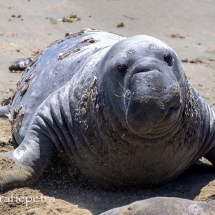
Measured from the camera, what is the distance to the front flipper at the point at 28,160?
4.73 meters

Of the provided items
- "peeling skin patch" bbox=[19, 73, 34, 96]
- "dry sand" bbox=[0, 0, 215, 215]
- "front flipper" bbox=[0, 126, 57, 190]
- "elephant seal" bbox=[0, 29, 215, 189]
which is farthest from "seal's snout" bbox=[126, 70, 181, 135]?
"peeling skin patch" bbox=[19, 73, 34, 96]

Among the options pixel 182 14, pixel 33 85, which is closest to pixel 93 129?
pixel 33 85

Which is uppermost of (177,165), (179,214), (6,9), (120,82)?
(120,82)

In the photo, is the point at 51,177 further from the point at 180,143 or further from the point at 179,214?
the point at 179,214

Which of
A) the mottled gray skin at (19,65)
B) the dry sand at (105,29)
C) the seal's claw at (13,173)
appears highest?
the seal's claw at (13,173)

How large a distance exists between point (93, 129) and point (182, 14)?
713 cm

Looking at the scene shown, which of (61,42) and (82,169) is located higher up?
(61,42)

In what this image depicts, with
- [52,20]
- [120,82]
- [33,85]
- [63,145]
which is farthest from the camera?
[52,20]

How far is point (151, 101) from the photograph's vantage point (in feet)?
12.6

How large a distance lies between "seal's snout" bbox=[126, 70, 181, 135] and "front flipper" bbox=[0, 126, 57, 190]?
111cm

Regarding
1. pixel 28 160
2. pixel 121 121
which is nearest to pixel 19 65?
pixel 28 160

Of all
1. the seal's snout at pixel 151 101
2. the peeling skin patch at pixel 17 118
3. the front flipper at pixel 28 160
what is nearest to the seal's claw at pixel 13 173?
the front flipper at pixel 28 160

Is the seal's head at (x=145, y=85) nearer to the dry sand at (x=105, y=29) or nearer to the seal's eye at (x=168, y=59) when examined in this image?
the seal's eye at (x=168, y=59)

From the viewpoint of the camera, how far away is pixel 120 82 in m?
4.21
